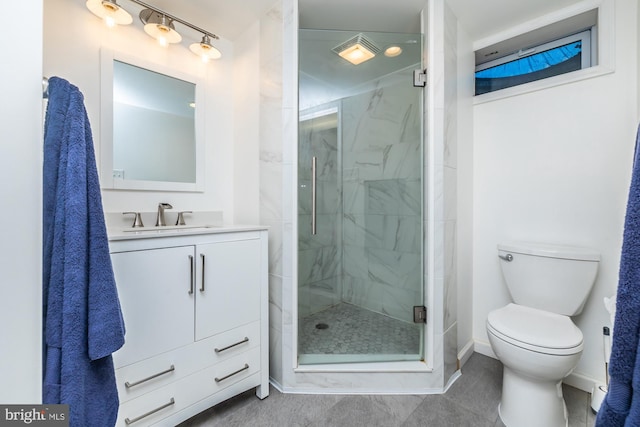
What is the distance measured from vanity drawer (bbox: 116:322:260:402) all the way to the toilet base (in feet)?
4.48

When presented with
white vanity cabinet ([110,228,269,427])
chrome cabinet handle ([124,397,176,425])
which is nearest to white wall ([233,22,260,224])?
white vanity cabinet ([110,228,269,427])

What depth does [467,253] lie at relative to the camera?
78.9 inches

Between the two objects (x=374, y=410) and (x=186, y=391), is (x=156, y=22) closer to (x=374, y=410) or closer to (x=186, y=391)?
(x=186, y=391)

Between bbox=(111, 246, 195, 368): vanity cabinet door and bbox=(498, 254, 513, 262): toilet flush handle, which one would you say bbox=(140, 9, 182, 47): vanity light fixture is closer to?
bbox=(111, 246, 195, 368): vanity cabinet door

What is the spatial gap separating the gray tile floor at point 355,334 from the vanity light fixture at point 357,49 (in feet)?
5.88

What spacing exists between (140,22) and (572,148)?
2.78m

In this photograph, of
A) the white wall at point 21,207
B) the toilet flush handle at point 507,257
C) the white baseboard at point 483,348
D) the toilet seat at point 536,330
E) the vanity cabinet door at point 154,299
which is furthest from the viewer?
the white baseboard at point 483,348

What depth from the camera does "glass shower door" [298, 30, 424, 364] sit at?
5.74ft

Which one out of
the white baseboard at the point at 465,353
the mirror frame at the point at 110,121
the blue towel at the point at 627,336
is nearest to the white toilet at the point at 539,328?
the white baseboard at the point at 465,353

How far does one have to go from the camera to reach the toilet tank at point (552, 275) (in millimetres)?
1512

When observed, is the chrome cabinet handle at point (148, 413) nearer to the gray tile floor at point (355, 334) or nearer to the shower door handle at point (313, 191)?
the gray tile floor at point (355, 334)

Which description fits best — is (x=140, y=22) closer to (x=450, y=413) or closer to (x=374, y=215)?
(x=374, y=215)

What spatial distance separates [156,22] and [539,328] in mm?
2687

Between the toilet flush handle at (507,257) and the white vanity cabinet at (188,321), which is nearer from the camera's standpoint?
the white vanity cabinet at (188,321)
